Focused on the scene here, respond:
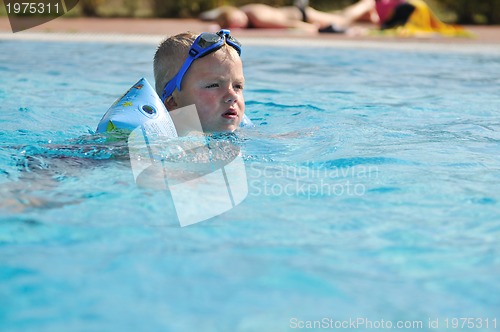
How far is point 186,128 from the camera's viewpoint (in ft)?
14.3

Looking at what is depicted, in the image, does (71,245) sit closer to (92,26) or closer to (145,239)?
(145,239)

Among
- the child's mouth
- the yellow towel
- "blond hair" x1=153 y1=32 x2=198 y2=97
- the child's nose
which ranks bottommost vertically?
the yellow towel

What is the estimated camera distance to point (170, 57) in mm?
4562

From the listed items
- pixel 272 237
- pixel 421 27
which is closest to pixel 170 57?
pixel 272 237

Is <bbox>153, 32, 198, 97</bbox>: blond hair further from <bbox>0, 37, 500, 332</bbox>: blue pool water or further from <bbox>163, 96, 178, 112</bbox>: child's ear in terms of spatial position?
<bbox>0, 37, 500, 332</bbox>: blue pool water

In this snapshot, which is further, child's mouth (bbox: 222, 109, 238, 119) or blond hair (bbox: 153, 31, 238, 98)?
blond hair (bbox: 153, 31, 238, 98)

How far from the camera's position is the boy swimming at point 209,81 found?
433 centimetres

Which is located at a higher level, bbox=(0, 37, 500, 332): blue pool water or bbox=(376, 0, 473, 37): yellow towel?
bbox=(0, 37, 500, 332): blue pool water

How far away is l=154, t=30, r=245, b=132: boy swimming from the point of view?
4.33 meters

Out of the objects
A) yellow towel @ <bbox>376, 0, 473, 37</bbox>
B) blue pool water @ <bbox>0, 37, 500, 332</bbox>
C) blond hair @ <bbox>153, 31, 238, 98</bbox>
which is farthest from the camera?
yellow towel @ <bbox>376, 0, 473, 37</bbox>

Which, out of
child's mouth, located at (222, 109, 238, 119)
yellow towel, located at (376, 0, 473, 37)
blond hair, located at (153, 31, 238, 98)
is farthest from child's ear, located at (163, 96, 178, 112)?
yellow towel, located at (376, 0, 473, 37)

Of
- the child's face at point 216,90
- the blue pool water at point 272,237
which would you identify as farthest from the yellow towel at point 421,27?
the child's face at point 216,90

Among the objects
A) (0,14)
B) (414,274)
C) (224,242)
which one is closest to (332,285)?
(414,274)

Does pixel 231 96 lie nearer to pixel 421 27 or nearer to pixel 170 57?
pixel 170 57
